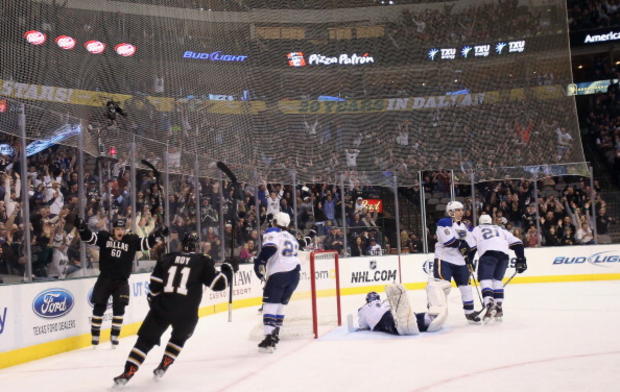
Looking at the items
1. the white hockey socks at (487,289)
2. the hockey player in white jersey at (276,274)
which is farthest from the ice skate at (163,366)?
the white hockey socks at (487,289)

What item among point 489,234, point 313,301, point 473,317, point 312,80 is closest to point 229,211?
point 313,301

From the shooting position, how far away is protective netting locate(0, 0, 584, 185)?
11.4 metres

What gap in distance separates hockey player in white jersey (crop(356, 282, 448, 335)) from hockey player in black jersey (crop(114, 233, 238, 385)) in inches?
89.8

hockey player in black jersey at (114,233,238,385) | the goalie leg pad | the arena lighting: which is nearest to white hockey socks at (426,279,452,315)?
the goalie leg pad

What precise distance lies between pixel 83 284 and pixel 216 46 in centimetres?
740

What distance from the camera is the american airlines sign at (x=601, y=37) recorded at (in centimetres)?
2347

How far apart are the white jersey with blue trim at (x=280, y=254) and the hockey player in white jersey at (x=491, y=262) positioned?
2514mm

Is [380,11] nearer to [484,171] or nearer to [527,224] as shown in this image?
[484,171]

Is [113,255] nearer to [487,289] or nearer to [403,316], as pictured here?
[403,316]

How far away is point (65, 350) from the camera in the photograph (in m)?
7.27

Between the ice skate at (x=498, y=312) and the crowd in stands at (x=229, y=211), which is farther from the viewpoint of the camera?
the ice skate at (x=498, y=312)

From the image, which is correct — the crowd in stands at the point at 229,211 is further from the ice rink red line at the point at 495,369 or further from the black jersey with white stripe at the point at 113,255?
the ice rink red line at the point at 495,369

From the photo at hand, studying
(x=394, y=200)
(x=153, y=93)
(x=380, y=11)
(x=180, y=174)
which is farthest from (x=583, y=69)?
(x=180, y=174)

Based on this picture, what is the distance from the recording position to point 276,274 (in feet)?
22.0
